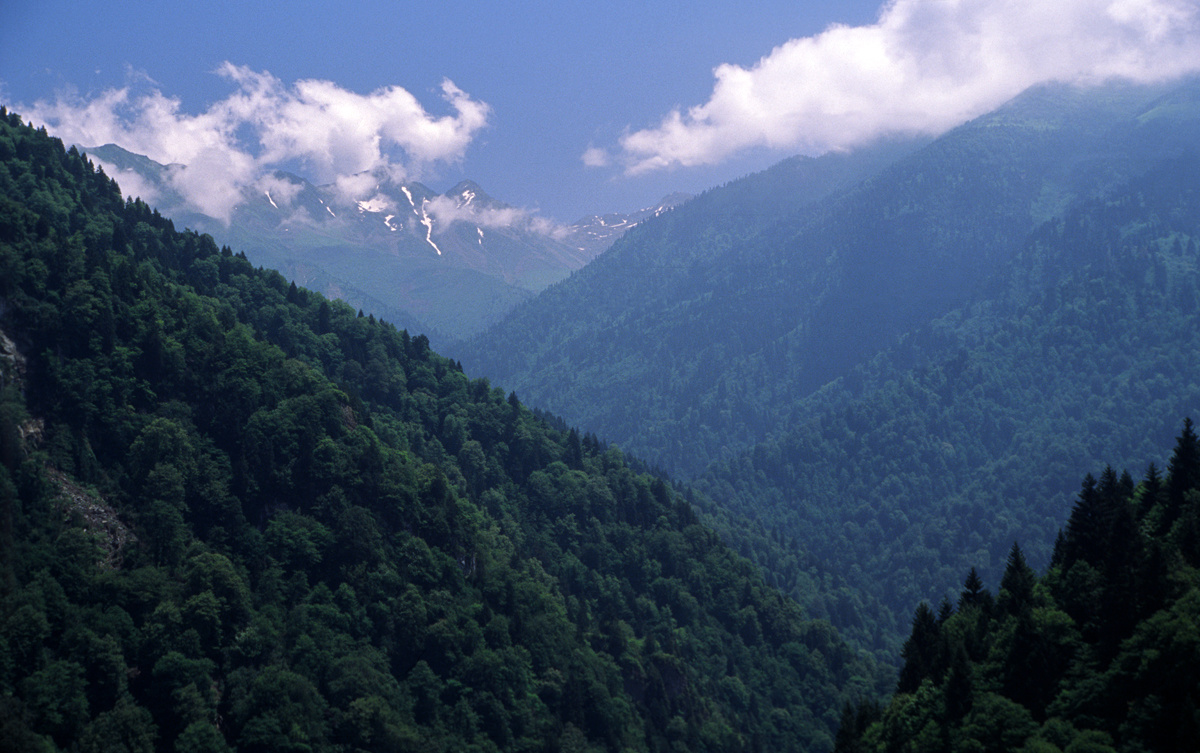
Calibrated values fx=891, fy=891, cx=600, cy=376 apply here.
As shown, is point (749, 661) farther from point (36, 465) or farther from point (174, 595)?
point (36, 465)

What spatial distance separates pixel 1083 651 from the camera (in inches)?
2675

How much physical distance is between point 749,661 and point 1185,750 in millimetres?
117799

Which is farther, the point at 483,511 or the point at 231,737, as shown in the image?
the point at 483,511

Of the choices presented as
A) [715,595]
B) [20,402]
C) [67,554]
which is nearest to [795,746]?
[715,595]

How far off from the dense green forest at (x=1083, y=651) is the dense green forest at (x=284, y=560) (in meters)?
52.5

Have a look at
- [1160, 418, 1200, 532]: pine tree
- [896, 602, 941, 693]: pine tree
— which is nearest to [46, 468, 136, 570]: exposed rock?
[896, 602, 941, 693]: pine tree

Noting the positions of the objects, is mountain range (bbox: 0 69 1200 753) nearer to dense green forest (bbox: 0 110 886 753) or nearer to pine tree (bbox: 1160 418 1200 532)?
pine tree (bbox: 1160 418 1200 532)

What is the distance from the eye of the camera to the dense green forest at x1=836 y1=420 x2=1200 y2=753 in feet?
191

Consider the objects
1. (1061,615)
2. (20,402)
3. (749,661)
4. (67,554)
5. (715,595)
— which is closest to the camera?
(1061,615)

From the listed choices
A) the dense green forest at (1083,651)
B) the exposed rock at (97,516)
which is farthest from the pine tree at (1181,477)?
the exposed rock at (97,516)

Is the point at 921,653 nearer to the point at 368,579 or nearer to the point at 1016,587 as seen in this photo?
the point at 1016,587

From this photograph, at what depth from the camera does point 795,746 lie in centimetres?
15262

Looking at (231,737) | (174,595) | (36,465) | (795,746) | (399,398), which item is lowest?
(795,746)

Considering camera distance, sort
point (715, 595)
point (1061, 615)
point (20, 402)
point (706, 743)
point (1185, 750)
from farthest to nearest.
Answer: point (715, 595)
point (706, 743)
point (20, 402)
point (1061, 615)
point (1185, 750)
